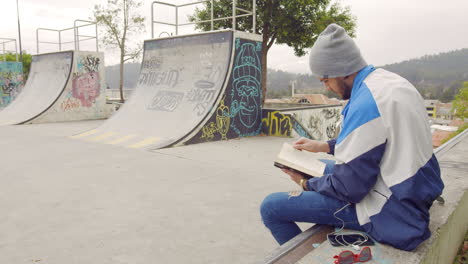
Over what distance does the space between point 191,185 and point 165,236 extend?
63.3 inches

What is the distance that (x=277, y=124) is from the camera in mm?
10039

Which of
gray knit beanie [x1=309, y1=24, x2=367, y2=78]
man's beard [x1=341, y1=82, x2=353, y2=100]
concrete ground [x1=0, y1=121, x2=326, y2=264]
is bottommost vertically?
concrete ground [x1=0, y1=121, x2=326, y2=264]

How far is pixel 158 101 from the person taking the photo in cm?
994

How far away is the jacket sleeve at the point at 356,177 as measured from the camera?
62.2 inches

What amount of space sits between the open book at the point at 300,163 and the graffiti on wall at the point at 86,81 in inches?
554

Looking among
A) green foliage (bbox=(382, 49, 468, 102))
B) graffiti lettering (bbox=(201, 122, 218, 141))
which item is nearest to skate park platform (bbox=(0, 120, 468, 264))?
graffiti lettering (bbox=(201, 122, 218, 141))

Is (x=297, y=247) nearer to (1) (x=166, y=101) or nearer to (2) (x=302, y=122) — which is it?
(1) (x=166, y=101)

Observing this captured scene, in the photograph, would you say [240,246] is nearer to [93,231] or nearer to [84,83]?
[93,231]

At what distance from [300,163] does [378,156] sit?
1.69 feet

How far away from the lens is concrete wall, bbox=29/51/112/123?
13852mm

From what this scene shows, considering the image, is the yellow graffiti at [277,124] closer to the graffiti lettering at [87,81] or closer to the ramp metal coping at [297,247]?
the ramp metal coping at [297,247]

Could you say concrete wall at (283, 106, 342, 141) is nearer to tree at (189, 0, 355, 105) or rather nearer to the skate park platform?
tree at (189, 0, 355, 105)

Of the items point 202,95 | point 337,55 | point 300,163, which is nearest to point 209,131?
point 202,95

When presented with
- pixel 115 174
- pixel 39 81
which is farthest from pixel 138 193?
pixel 39 81
